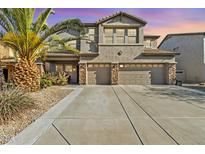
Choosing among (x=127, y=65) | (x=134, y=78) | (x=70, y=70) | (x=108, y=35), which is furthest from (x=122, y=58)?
(x=70, y=70)

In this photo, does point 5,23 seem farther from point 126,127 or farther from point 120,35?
point 120,35

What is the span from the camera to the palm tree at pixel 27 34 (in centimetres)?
1186

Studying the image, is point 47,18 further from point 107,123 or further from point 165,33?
point 165,33

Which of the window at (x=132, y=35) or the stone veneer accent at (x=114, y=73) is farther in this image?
the window at (x=132, y=35)

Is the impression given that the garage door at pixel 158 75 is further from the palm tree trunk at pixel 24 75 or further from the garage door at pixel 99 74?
the palm tree trunk at pixel 24 75

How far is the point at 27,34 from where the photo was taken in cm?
1214

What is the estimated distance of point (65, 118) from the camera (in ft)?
24.0

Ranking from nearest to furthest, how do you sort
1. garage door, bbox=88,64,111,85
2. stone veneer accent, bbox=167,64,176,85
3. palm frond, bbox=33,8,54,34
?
palm frond, bbox=33,8,54,34
stone veneer accent, bbox=167,64,176,85
garage door, bbox=88,64,111,85

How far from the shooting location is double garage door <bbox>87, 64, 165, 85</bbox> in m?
22.5

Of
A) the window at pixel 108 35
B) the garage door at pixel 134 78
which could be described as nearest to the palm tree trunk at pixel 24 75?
the garage door at pixel 134 78

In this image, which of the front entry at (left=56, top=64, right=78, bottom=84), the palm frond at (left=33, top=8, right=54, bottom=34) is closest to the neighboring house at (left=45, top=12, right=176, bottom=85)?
the front entry at (left=56, top=64, right=78, bottom=84)

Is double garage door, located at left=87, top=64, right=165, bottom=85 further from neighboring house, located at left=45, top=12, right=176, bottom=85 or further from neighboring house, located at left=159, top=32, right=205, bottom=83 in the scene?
neighboring house, located at left=159, top=32, right=205, bottom=83

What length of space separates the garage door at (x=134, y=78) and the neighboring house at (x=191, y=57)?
5.93 metres
